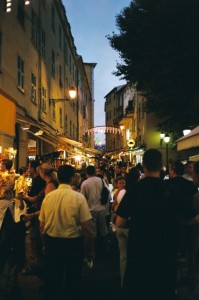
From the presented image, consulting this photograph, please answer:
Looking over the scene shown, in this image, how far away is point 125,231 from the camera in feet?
22.2

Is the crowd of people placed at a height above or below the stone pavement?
above

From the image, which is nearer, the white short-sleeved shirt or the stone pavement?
the white short-sleeved shirt

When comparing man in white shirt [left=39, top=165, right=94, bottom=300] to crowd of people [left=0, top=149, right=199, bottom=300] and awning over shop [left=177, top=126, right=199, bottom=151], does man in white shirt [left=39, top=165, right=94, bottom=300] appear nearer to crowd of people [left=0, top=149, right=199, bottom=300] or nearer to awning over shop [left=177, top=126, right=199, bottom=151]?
crowd of people [left=0, top=149, right=199, bottom=300]

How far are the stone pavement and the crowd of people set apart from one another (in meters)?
0.21

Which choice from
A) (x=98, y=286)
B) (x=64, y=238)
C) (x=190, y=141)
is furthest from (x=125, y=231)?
(x=190, y=141)

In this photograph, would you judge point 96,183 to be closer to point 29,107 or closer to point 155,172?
point 155,172

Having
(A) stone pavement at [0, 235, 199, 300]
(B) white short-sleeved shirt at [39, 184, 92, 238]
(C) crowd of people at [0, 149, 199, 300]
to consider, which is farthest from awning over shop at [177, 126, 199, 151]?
(B) white short-sleeved shirt at [39, 184, 92, 238]

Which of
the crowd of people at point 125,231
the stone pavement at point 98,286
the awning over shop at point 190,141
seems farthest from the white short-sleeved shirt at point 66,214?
the awning over shop at point 190,141

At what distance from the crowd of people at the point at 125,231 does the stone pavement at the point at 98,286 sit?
0.21 m

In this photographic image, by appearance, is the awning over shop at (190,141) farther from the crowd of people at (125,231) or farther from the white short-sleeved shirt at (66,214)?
the white short-sleeved shirt at (66,214)

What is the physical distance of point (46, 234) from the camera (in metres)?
5.22

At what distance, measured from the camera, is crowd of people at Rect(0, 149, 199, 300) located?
143 inches

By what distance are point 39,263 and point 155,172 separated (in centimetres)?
475

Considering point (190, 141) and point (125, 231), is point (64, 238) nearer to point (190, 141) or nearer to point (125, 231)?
point (125, 231)
